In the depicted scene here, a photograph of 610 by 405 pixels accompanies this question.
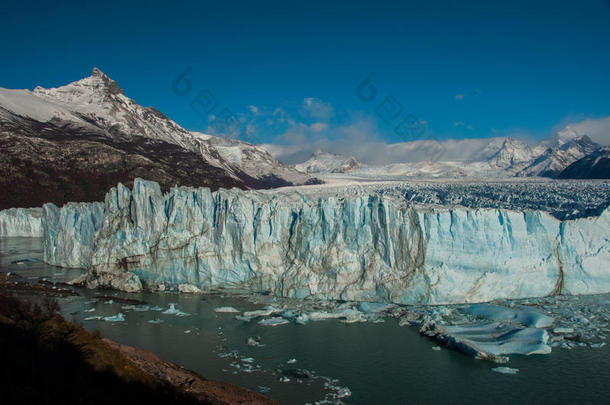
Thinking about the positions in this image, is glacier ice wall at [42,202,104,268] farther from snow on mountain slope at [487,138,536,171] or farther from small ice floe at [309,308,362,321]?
snow on mountain slope at [487,138,536,171]

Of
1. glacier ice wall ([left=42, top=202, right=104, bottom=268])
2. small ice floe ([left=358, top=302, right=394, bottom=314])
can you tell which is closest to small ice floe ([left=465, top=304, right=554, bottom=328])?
small ice floe ([left=358, top=302, right=394, bottom=314])

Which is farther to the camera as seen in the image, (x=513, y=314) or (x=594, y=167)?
(x=594, y=167)

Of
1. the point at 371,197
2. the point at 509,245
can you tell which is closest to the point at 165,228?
the point at 371,197

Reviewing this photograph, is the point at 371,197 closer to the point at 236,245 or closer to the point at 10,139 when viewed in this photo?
the point at 236,245

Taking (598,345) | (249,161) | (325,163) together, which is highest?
(325,163)

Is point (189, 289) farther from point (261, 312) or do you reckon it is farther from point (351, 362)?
point (351, 362)

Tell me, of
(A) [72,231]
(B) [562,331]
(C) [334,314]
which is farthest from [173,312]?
(B) [562,331]
